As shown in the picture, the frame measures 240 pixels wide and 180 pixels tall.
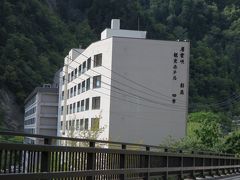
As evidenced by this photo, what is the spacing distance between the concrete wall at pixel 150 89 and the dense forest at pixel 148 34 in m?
47.8

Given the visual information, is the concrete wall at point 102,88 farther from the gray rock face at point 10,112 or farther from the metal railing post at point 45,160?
the metal railing post at point 45,160

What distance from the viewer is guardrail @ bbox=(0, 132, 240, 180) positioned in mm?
7714

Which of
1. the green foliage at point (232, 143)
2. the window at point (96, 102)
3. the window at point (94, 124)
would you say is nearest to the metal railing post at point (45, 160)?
the green foliage at point (232, 143)

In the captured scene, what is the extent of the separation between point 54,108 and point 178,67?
1614 inches

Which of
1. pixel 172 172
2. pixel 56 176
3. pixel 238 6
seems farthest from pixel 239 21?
pixel 56 176

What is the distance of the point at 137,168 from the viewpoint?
1366cm

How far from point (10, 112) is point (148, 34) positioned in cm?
4019

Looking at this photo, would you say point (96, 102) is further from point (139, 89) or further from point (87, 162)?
point (87, 162)

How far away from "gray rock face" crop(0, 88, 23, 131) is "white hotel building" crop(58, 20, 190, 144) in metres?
52.6

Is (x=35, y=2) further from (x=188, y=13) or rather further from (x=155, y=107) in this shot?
(x=155, y=107)

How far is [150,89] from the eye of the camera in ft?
216

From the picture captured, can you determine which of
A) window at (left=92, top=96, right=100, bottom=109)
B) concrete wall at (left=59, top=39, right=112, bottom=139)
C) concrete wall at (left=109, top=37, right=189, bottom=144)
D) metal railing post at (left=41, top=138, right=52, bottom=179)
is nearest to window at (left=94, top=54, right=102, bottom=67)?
concrete wall at (left=59, top=39, right=112, bottom=139)

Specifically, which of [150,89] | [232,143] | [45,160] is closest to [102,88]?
[150,89]

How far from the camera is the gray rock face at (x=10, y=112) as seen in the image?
389ft
